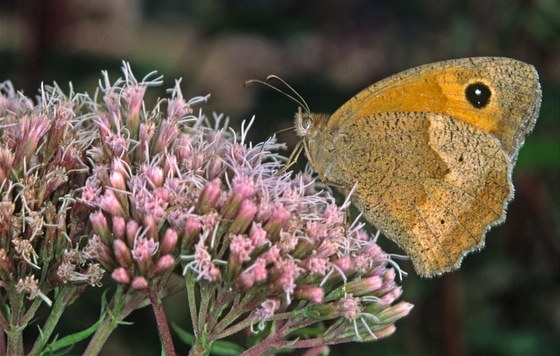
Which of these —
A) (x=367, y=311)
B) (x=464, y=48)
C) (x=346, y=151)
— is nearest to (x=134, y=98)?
(x=346, y=151)

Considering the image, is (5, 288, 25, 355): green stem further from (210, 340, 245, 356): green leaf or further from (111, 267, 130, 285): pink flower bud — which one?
(210, 340, 245, 356): green leaf

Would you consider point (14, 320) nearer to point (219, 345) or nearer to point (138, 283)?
point (138, 283)

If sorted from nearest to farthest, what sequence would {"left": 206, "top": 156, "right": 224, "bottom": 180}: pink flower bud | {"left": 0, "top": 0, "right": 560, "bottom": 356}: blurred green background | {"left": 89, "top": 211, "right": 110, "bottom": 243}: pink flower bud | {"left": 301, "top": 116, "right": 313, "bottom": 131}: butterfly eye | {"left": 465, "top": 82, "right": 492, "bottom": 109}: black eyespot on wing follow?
{"left": 89, "top": 211, "right": 110, "bottom": 243}: pink flower bud < {"left": 206, "top": 156, "right": 224, "bottom": 180}: pink flower bud < {"left": 465, "top": 82, "right": 492, "bottom": 109}: black eyespot on wing < {"left": 301, "top": 116, "right": 313, "bottom": 131}: butterfly eye < {"left": 0, "top": 0, "right": 560, "bottom": 356}: blurred green background

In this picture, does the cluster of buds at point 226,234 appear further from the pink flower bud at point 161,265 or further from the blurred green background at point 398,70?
the blurred green background at point 398,70

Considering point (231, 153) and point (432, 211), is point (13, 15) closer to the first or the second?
point (231, 153)

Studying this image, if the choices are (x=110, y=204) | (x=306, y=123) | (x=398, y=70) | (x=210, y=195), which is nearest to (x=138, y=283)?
(x=110, y=204)

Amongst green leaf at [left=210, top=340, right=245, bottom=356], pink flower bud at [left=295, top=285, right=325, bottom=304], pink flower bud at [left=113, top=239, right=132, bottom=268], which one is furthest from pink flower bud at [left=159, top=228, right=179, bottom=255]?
green leaf at [left=210, top=340, right=245, bottom=356]

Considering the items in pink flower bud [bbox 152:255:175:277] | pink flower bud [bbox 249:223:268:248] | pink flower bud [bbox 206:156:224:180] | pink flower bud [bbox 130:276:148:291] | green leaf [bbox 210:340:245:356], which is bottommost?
green leaf [bbox 210:340:245:356]
